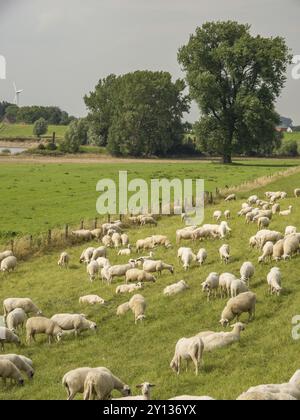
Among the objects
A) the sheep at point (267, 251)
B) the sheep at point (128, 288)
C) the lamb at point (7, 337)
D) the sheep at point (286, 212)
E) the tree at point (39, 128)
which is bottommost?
the lamb at point (7, 337)

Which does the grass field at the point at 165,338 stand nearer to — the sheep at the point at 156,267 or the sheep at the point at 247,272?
the sheep at the point at 247,272

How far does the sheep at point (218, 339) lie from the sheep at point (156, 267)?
8.07 m

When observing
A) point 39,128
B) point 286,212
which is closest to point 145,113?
point 39,128

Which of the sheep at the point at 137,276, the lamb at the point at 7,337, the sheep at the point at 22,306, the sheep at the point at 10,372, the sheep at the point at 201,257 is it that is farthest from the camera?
the sheep at the point at 201,257

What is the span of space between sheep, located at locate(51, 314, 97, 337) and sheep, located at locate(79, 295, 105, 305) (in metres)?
2.61

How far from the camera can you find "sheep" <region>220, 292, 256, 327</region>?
52.6ft

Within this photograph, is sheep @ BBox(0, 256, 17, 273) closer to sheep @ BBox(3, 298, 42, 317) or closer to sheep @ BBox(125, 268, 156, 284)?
sheep @ BBox(125, 268, 156, 284)

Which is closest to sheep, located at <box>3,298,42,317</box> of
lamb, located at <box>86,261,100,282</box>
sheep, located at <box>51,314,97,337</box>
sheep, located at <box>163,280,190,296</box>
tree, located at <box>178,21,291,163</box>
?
sheep, located at <box>51,314,97,337</box>

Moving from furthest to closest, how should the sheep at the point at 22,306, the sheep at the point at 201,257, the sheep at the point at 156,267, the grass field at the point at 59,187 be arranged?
the grass field at the point at 59,187, the sheep at the point at 201,257, the sheep at the point at 156,267, the sheep at the point at 22,306

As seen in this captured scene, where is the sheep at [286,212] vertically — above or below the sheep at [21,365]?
above

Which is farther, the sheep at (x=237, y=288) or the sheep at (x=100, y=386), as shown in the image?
the sheep at (x=237, y=288)

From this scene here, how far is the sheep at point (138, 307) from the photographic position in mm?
17328

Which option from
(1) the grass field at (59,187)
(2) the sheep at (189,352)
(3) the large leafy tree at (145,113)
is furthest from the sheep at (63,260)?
(3) the large leafy tree at (145,113)
